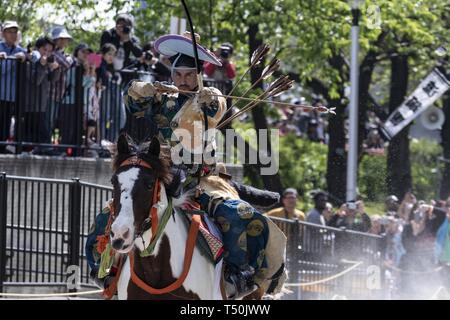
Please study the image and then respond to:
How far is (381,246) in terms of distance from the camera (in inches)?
782

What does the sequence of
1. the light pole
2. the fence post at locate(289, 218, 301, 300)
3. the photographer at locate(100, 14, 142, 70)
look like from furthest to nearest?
the light pole, the photographer at locate(100, 14, 142, 70), the fence post at locate(289, 218, 301, 300)

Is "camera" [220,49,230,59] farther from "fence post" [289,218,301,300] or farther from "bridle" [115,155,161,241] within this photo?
"bridle" [115,155,161,241]

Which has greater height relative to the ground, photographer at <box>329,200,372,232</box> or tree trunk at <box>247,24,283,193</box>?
tree trunk at <box>247,24,283,193</box>

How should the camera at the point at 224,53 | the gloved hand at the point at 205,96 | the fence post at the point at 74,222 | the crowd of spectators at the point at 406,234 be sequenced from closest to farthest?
the gloved hand at the point at 205,96
the fence post at the point at 74,222
the camera at the point at 224,53
the crowd of spectators at the point at 406,234

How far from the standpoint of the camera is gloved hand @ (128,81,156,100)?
412 inches

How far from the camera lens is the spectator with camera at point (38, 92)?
54.7ft

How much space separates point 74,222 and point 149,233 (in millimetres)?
5586

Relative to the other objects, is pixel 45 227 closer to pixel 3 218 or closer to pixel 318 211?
pixel 3 218

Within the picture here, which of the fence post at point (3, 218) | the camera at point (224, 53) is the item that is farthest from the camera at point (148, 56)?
the fence post at point (3, 218)

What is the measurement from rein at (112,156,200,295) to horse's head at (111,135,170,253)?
11 millimetres

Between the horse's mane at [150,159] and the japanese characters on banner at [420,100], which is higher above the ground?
the japanese characters on banner at [420,100]

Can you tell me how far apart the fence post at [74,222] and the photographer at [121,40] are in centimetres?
307

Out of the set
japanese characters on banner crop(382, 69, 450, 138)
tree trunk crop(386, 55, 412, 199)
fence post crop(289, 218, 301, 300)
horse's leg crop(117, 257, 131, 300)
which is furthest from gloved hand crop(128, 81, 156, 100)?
tree trunk crop(386, 55, 412, 199)

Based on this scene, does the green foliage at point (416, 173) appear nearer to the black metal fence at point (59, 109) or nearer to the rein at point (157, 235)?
the black metal fence at point (59, 109)
